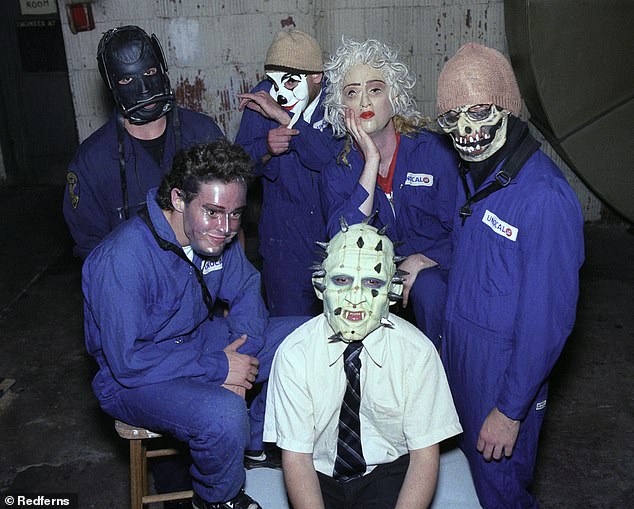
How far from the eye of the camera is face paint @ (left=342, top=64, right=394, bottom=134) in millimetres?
3021

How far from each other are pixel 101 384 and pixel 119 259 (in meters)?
0.52

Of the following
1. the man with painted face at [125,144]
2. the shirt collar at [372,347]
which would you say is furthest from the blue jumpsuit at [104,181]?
the shirt collar at [372,347]

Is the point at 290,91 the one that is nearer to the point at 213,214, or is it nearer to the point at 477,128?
the point at 213,214

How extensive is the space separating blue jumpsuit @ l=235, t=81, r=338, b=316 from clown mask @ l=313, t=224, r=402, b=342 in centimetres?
137

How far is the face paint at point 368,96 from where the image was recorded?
9.91 feet

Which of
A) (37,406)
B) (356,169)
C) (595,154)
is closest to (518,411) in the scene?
(356,169)

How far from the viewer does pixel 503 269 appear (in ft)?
7.77

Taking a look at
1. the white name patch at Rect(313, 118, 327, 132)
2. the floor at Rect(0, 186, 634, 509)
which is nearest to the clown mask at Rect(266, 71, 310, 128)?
the white name patch at Rect(313, 118, 327, 132)

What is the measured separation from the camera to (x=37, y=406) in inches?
167

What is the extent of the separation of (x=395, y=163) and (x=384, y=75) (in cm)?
38

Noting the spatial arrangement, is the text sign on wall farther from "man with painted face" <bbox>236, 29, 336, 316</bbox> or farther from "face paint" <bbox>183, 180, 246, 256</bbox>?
"face paint" <bbox>183, 180, 246, 256</bbox>

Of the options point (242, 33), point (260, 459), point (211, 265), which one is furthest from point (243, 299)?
point (242, 33)

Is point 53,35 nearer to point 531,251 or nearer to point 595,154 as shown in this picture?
point 595,154

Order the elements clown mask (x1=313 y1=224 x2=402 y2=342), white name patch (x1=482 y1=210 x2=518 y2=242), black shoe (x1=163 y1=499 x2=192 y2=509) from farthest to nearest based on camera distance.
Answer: black shoe (x1=163 y1=499 x2=192 y2=509)
white name patch (x1=482 y1=210 x2=518 y2=242)
clown mask (x1=313 y1=224 x2=402 y2=342)
